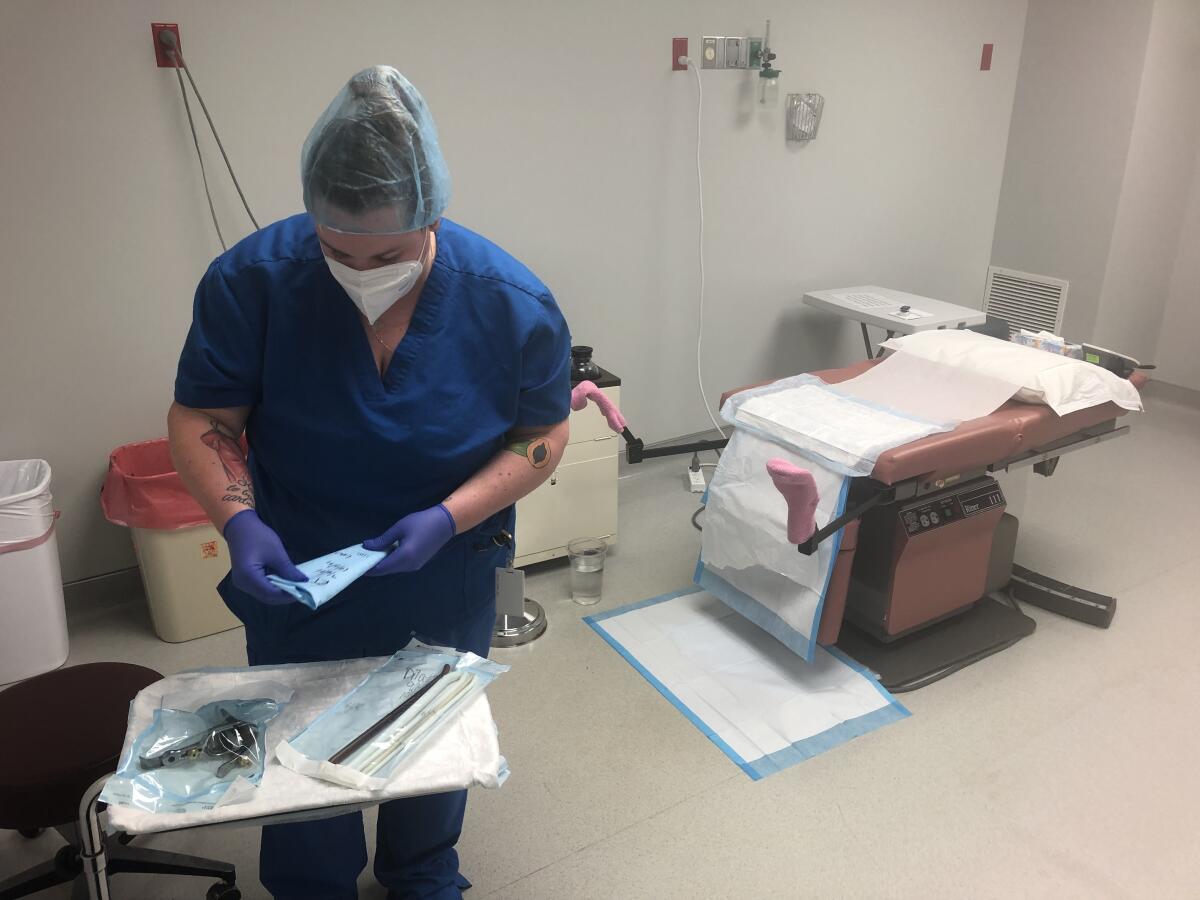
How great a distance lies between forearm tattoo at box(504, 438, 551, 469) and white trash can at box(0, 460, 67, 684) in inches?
60.6

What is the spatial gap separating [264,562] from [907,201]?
11.8ft

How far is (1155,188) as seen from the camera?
4070mm

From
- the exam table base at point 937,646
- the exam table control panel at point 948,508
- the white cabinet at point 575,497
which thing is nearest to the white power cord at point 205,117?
the white cabinet at point 575,497

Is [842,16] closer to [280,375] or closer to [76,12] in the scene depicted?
[76,12]

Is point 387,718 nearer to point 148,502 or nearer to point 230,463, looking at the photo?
point 230,463

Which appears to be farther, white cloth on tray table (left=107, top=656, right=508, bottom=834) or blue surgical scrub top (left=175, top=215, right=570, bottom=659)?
blue surgical scrub top (left=175, top=215, right=570, bottom=659)

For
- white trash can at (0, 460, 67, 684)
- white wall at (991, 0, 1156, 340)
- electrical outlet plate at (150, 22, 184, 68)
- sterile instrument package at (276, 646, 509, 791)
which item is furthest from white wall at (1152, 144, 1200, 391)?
white trash can at (0, 460, 67, 684)

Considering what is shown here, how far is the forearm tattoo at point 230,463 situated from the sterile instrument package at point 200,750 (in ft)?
0.82

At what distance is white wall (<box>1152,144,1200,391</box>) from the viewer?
13.9ft

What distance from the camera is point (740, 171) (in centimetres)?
346

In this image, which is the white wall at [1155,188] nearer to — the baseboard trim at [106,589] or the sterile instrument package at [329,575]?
the sterile instrument package at [329,575]

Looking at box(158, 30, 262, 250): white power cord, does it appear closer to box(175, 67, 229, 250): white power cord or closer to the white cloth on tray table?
box(175, 67, 229, 250): white power cord

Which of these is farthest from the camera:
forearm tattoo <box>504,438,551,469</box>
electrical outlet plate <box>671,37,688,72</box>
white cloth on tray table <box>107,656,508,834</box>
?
electrical outlet plate <box>671,37,688,72</box>

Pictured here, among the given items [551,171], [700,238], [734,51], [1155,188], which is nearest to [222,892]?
[551,171]
